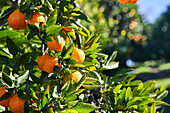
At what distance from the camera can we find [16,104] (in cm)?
93

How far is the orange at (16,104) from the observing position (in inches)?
36.7

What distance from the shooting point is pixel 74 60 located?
0.93 metres

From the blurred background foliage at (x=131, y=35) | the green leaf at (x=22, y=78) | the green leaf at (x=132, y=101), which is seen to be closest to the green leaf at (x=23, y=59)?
the green leaf at (x=22, y=78)

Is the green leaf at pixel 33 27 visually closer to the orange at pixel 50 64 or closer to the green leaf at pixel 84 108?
the orange at pixel 50 64

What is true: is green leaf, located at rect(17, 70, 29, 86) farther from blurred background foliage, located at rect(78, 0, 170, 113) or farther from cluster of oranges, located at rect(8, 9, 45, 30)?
blurred background foliage, located at rect(78, 0, 170, 113)

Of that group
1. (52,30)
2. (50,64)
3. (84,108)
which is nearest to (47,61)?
(50,64)

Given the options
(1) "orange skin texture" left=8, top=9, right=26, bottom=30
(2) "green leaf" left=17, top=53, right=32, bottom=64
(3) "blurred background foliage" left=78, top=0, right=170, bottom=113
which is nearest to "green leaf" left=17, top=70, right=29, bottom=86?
(2) "green leaf" left=17, top=53, right=32, bottom=64

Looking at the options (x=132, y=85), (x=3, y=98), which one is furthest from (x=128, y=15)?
(x=3, y=98)

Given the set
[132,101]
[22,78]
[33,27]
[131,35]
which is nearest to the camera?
[33,27]

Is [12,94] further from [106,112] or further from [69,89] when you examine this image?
[106,112]

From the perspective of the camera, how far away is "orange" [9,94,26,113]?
0.93m

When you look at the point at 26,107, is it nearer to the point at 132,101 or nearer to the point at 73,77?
the point at 73,77

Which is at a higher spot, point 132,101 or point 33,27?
point 33,27

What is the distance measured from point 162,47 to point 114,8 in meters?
5.61
